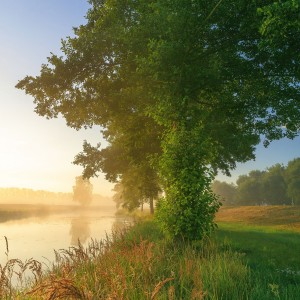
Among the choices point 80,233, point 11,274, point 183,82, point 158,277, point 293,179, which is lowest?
point 80,233

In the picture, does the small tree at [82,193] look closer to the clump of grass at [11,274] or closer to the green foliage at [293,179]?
the green foliage at [293,179]

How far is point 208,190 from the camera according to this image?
1456cm

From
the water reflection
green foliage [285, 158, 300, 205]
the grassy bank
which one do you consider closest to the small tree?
green foliage [285, 158, 300, 205]

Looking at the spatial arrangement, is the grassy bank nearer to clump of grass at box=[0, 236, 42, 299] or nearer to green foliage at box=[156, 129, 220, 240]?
clump of grass at box=[0, 236, 42, 299]

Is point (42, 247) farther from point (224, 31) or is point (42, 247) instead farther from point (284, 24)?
point (284, 24)

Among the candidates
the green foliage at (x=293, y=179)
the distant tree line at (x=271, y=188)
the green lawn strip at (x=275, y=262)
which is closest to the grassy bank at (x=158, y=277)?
the green lawn strip at (x=275, y=262)

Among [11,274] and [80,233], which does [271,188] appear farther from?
[11,274]

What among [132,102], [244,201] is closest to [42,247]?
[132,102]

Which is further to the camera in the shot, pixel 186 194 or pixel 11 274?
pixel 186 194

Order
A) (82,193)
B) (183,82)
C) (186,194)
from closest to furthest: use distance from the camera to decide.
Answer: (186,194), (183,82), (82,193)

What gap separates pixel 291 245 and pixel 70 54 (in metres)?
17.3

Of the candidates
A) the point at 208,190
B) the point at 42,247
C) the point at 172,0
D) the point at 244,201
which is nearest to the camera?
the point at 208,190

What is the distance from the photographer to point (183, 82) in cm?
1602

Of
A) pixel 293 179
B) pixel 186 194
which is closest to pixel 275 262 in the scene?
pixel 186 194
